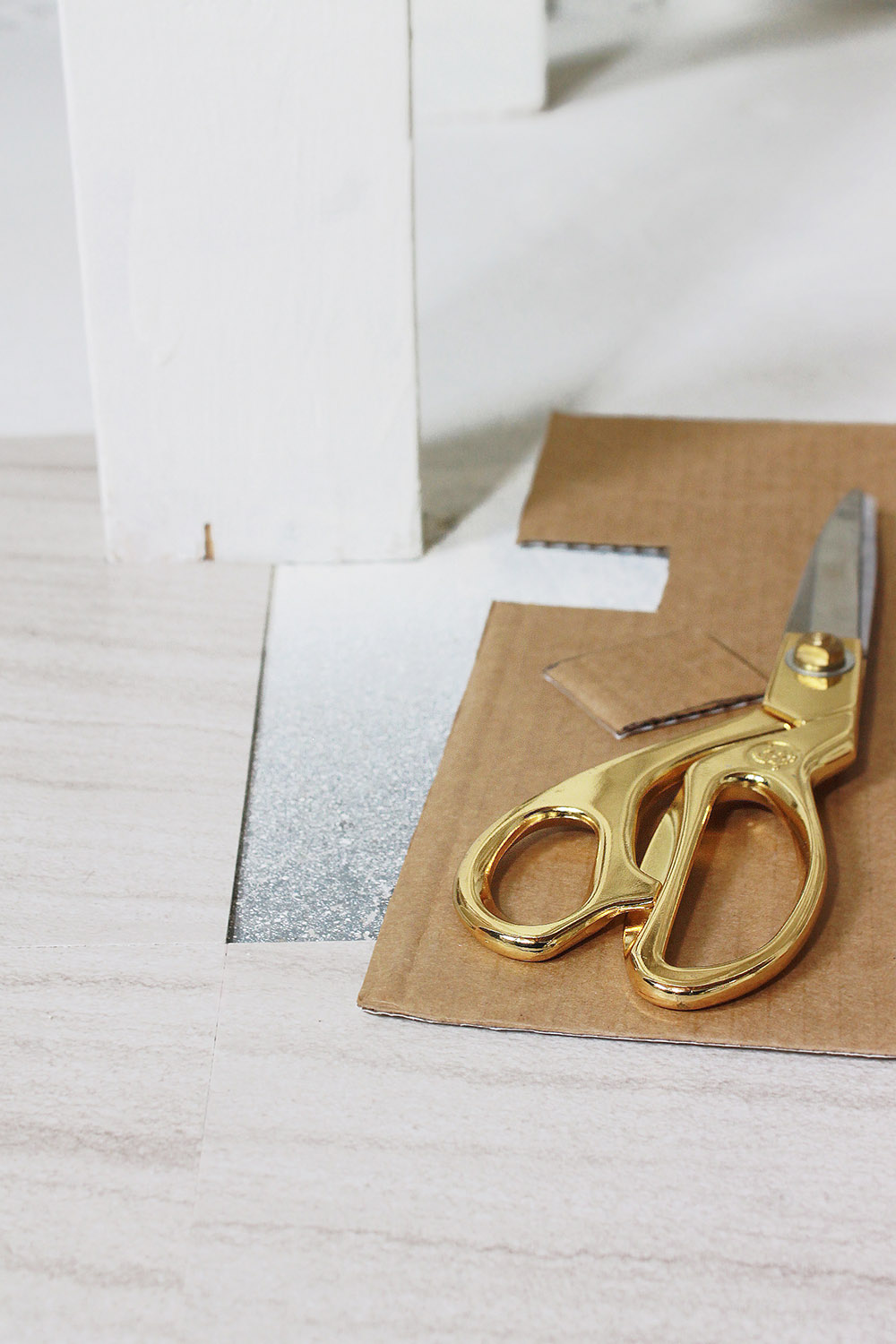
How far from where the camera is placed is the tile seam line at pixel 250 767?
14.2 inches

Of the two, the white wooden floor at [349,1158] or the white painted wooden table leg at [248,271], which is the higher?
the white painted wooden table leg at [248,271]

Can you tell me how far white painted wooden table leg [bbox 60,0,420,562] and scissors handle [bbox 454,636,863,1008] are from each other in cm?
20

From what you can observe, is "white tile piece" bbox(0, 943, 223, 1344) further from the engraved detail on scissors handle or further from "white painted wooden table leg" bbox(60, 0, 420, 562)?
"white painted wooden table leg" bbox(60, 0, 420, 562)

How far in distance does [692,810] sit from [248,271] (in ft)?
0.90

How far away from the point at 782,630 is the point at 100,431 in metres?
0.27

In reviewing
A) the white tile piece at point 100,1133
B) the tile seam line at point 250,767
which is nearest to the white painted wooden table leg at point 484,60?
the tile seam line at point 250,767

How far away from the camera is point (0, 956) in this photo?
0.34m

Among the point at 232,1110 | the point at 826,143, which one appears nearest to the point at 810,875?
the point at 232,1110

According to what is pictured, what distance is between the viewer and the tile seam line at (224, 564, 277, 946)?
36 centimetres

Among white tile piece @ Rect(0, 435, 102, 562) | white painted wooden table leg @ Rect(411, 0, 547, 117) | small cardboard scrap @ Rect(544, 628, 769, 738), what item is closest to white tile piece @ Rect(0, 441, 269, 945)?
white tile piece @ Rect(0, 435, 102, 562)

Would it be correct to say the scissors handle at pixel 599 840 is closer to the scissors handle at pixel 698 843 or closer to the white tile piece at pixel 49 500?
the scissors handle at pixel 698 843

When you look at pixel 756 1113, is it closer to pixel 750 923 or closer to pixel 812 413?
pixel 750 923

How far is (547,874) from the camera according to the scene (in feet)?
1.17

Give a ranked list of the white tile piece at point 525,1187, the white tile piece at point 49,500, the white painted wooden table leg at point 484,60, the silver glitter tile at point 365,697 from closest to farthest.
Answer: the white tile piece at point 525,1187, the silver glitter tile at point 365,697, the white tile piece at point 49,500, the white painted wooden table leg at point 484,60
